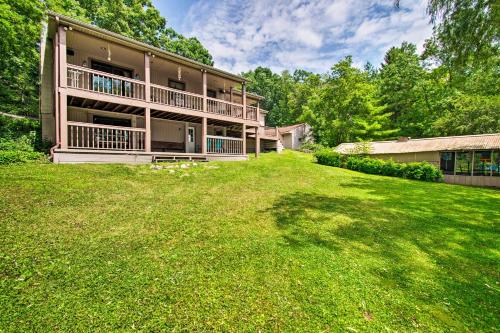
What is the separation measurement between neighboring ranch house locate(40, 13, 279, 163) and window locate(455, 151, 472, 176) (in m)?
17.1

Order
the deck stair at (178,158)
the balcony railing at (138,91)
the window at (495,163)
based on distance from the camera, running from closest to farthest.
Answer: the balcony railing at (138,91), the deck stair at (178,158), the window at (495,163)

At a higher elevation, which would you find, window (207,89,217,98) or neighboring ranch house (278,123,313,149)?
window (207,89,217,98)

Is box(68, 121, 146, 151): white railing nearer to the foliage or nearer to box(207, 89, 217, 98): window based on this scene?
box(207, 89, 217, 98): window

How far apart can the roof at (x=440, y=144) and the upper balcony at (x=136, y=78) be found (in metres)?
14.0

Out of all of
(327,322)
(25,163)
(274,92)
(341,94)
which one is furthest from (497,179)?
(274,92)

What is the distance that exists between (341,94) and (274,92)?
2731cm

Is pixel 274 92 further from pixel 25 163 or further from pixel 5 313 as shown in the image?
pixel 5 313

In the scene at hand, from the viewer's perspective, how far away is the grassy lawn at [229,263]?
2.72m

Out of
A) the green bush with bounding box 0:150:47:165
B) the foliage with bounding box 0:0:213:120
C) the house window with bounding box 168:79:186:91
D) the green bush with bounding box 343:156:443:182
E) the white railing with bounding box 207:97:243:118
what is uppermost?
the foliage with bounding box 0:0:213:120

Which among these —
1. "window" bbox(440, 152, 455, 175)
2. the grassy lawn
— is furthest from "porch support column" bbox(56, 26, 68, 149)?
"window" bbox(440, 152, 455, 175)

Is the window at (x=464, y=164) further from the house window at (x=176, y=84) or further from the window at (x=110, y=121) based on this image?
the window at (x=110, y=121)

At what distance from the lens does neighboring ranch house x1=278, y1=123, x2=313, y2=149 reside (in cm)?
3488

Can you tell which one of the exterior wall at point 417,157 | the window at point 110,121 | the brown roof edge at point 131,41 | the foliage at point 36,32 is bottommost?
the exterior wall at point 417,157

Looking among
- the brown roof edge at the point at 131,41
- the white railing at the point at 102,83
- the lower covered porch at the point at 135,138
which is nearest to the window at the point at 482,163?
the lower covered porch at the point at 135,138
